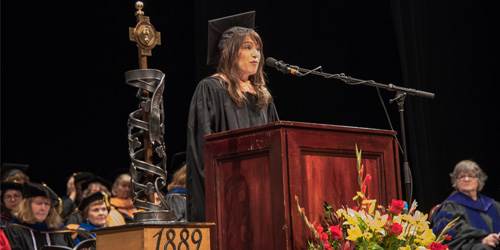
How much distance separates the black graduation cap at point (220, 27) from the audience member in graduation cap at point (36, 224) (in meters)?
3.22

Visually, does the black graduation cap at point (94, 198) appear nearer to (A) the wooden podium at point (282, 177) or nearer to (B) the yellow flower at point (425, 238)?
(A) the wooden podium at point (282, 177)

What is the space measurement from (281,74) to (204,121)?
4.14 metres

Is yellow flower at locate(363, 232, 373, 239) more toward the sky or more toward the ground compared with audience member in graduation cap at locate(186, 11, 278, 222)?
more toward the ground

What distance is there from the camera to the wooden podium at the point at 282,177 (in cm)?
236

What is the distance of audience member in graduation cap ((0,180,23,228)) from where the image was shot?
669 centimetres

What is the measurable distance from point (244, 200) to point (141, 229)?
38 centimetres

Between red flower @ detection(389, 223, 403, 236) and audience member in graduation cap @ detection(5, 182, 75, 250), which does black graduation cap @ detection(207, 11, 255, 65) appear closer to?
red flower @ detection(389, 223, 403, 236)

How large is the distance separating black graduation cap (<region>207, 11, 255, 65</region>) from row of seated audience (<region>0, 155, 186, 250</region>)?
91.9 inches

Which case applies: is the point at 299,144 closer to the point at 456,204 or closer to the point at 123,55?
the point at 456,204

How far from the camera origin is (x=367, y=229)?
2299 millimetres

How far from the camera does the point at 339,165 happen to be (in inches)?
99.3

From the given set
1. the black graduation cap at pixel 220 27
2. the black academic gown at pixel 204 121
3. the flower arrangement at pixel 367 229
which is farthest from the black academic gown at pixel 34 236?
the flower arrangement at pixel 367 229

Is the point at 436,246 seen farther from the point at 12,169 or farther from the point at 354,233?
the point at 12,169

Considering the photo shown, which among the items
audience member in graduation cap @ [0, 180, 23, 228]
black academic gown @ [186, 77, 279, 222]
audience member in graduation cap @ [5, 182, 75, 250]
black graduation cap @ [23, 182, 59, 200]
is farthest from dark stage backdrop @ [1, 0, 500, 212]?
black academic gown @ [186, 77, 279, 222]
